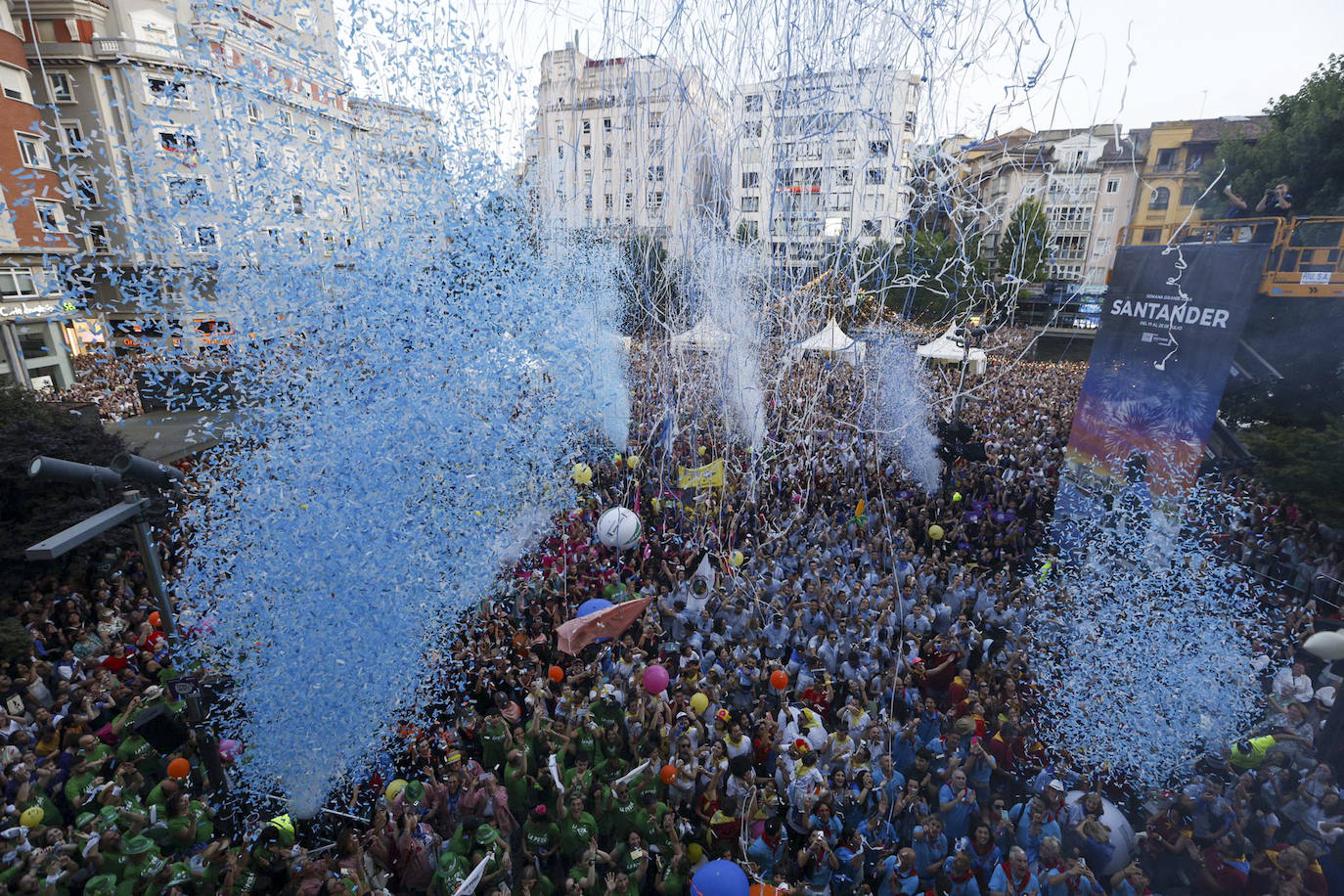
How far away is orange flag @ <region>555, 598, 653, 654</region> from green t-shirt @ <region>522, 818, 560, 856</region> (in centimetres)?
181

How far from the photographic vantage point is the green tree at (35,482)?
7.41 m

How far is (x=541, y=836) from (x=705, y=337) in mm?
13123

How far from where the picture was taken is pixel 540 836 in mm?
4379

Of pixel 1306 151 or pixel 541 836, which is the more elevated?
A: pixel 1306 151

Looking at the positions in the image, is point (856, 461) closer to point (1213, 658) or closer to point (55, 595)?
point (1213, 658)

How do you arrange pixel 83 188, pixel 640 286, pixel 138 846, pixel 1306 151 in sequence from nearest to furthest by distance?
1. pixel 138 846
2. pixel 83 188
3. pixel 1306 151
4. pixel 640 286

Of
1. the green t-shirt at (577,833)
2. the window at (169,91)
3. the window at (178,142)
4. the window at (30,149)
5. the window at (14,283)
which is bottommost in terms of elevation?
the green t-shirt at (577,833)

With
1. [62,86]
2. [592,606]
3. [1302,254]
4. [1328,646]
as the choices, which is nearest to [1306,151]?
[1302,254]

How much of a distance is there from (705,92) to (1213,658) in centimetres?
696

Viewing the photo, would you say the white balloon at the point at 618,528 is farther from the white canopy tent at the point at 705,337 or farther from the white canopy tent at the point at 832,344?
the white canopy tent at the point at 832,344

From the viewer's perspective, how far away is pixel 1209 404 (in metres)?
8.19

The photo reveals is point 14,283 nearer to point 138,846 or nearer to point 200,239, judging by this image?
point 200,239

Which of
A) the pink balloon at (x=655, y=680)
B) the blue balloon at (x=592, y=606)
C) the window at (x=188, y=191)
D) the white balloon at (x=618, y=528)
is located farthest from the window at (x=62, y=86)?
the pink balloon at (x=655, y=680)

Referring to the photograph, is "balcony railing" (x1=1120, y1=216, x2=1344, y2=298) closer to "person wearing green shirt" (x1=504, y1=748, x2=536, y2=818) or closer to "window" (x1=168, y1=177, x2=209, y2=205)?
"person wearing green shirt" (x1=504, y1=748, x2=536, y2=818)
